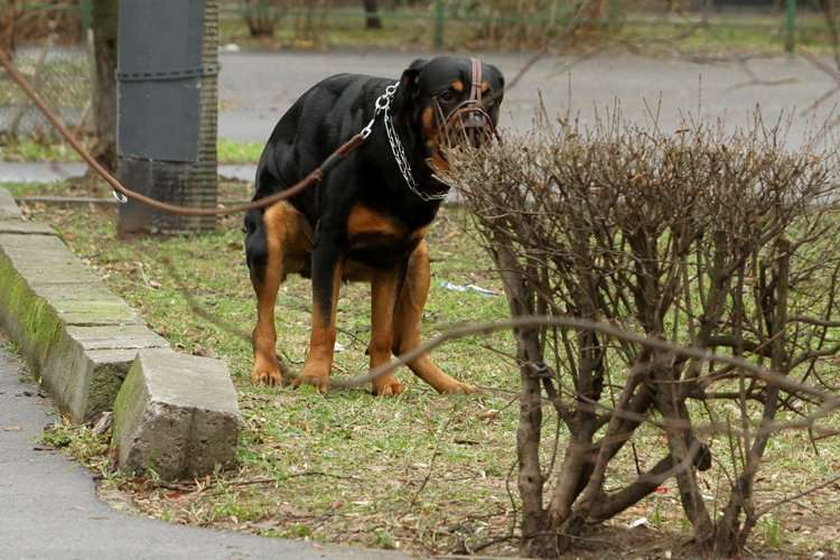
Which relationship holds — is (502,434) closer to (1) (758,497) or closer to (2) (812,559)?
(1) (758,497)

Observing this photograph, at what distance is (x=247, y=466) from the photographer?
6.00m

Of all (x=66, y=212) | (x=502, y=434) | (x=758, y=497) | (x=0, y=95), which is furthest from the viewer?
(x=0, y=95)

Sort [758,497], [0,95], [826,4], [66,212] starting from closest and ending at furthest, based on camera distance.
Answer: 1. [826,4]
2. [758,497]
3. [66,212]
4. [0,95]

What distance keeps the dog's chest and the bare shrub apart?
1885 mm

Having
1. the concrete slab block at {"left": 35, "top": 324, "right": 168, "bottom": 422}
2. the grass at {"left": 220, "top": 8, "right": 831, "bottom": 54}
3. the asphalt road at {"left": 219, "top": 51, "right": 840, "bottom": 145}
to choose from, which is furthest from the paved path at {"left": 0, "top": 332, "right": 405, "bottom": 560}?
the grass at {"left": 220, "top": 8, "right": 831, "bottom": 54}

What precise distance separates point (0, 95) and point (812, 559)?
14036mm

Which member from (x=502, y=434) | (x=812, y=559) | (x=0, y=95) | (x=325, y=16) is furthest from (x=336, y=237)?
(x=325, y=16)

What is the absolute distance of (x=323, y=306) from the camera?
7.43m

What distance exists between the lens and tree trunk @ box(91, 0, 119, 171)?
14.3 m

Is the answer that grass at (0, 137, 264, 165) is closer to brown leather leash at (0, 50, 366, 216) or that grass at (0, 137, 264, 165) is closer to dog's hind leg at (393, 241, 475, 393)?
dog's hind leg at (393, 241, 475, 393)

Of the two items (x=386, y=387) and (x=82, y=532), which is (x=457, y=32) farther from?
(x=82, y=532)

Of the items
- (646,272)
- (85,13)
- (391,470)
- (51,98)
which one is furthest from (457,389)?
(85,13)

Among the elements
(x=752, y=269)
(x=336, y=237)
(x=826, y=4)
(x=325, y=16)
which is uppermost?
(x=826, y=4)

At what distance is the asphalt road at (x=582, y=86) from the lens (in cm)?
2033
